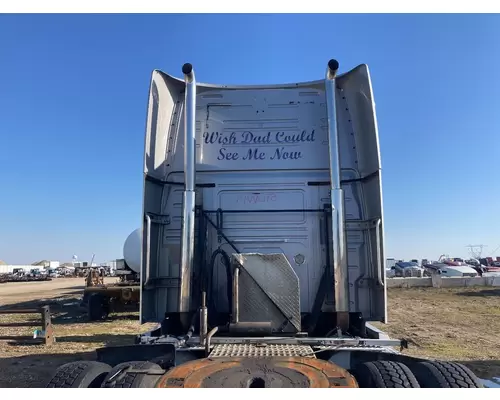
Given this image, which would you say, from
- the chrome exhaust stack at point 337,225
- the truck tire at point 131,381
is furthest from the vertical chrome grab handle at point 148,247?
the chrome exhaust stack at point 337,225

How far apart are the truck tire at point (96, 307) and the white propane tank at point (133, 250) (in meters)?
1.92

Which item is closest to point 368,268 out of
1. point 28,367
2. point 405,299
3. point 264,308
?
point 264,308

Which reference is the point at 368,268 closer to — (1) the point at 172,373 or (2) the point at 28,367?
A: (1) the point at 172,373

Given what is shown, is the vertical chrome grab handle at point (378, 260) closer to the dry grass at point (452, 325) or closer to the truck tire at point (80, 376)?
the truck tire at point (80, 376)

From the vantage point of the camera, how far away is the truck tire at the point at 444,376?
9.41ft

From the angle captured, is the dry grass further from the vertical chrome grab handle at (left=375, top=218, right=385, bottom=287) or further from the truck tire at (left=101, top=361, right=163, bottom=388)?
the truck tire at (left=101, top=361, right=163, bottom=388)

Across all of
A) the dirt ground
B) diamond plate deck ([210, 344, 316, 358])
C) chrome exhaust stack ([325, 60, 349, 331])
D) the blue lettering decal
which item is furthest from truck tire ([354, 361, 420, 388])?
the dirt ground

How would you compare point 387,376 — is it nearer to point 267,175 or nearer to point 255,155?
point 267,175

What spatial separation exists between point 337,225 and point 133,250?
11899mm

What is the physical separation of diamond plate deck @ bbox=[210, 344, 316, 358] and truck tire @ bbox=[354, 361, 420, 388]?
43 centimetres

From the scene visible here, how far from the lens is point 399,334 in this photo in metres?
10.7

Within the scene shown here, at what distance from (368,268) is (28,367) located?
6.16m

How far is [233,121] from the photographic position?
5492 mm

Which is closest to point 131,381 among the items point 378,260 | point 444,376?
point 444,376
